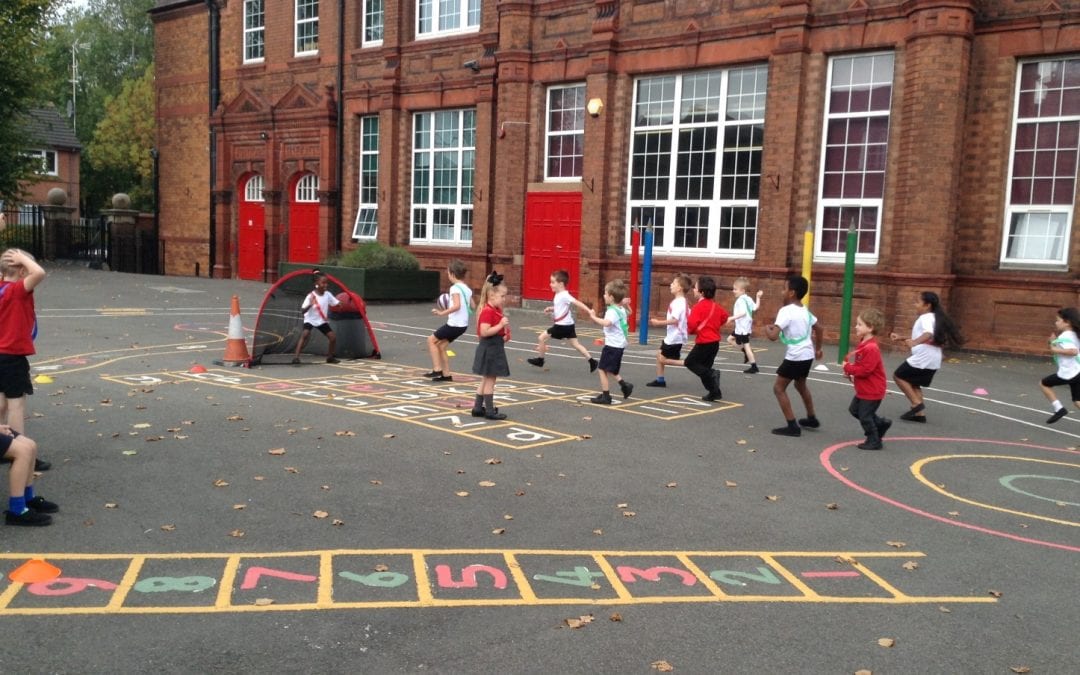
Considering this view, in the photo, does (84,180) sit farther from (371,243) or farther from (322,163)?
(371,243)

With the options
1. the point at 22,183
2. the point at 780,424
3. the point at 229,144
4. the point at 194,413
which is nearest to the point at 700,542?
the point at 780,424

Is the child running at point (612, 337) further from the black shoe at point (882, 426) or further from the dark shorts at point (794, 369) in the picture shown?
the black shoe at point (882, 426)

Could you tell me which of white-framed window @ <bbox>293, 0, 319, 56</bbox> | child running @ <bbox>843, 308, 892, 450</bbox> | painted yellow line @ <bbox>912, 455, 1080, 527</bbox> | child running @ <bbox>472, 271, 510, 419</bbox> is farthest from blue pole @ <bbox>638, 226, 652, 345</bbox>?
white-framed window @ <bbox>293, 0, 319, 56</bbox>

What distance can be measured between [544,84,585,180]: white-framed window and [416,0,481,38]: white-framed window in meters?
3.78

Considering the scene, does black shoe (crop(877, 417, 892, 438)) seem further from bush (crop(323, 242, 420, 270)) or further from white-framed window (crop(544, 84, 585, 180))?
bush (crop(323, 242, 420, 270))

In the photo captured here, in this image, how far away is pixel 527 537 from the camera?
6.25m

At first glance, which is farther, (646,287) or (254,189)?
(254,189)

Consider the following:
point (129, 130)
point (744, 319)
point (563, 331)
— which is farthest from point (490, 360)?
point (129, 130)

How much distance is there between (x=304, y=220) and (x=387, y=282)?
7.79 meters

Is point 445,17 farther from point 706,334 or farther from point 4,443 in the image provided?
point 4,443

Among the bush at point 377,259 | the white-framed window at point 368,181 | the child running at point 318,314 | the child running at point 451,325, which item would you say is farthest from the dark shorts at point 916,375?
the white-framed window at point 368,181

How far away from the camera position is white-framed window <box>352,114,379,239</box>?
28125 millimetres

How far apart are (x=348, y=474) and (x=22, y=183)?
3059 centimetres

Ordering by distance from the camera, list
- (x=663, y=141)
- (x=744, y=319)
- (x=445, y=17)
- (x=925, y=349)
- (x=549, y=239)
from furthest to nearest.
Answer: (x=445, y=17), (x=549, y=239), (x=663, y=141), (x=744, y=319), (x=925, y=349)
